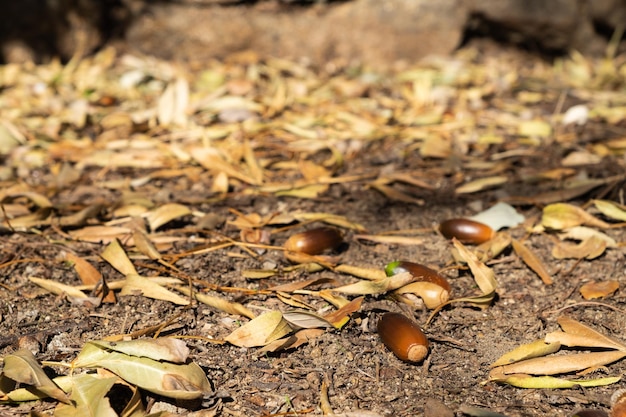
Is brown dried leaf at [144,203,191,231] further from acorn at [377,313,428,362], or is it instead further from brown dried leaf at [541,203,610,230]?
brown dried leaf at [541,203,610,230]

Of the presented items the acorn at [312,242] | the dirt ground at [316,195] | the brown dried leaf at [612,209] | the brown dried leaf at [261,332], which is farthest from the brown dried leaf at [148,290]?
the brown dried leaf at [612,209]

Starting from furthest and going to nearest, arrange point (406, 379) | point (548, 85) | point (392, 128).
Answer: point (548, 85) → point (392, 128) → point (406, 379)

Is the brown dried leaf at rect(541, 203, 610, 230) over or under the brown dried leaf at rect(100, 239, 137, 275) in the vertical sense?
under

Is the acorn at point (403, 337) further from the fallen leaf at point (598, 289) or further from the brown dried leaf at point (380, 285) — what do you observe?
the fallen leaf at point (598, 289)

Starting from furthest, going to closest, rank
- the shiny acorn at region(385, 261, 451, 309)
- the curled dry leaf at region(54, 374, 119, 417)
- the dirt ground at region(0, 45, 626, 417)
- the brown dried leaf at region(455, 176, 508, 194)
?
1. the brown dried leaf at region(455, 176, 508, 194)
2. the shiny acorn at region(385, 261, 451, 309)
3. the dirt ground at region(0, 45, 626, 417)
4. the curled dry leaf at region(54, 374, 119, 417)

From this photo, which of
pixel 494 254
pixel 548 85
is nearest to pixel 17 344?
pixel 494 254

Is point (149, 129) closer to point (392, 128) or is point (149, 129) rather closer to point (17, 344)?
point (392, 128)

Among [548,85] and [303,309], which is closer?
[303,309]

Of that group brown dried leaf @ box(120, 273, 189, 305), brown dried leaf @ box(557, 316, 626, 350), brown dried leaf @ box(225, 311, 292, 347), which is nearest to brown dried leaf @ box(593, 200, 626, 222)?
brown dried leaf @ box(557, 316, 626, 350)
